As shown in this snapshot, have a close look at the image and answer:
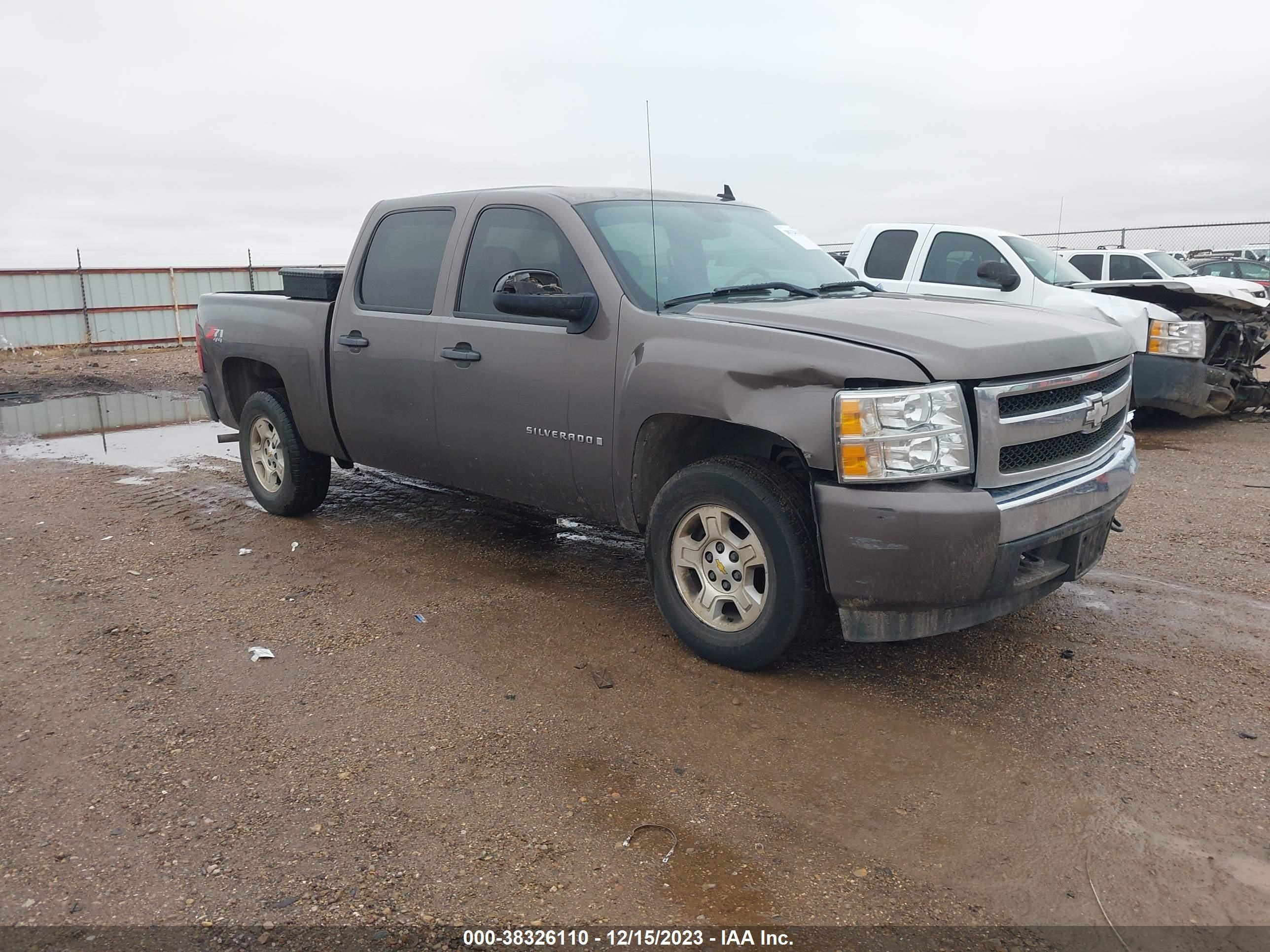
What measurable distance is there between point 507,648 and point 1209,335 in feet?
28.0

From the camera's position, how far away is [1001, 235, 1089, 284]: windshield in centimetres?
938

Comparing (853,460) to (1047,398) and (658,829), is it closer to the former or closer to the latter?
(1047,398)

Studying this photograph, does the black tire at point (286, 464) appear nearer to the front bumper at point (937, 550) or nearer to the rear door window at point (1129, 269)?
the front bumper at point (937, 550)

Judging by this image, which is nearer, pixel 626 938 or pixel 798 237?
pixel 626 938

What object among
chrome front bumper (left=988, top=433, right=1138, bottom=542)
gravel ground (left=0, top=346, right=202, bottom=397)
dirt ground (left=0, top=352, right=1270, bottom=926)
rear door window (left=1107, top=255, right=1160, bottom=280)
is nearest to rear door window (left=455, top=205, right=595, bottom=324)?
dirt ground (left=0, top=352, right=1270, bottom=926)

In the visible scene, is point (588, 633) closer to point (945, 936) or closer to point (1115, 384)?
point (945, 936)

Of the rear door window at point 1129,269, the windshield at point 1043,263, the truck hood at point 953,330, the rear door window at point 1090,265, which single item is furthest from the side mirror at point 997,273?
the rear door window at point 1090,265

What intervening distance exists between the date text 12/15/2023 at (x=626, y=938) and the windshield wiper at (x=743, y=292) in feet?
8.27

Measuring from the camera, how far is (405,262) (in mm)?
5273

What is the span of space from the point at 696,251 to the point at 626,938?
309cm

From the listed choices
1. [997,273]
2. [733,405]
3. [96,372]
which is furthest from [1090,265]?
[96,372]

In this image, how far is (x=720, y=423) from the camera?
3982mm

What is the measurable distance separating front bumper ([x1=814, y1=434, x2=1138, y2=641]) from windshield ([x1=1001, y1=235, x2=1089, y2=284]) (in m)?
6.49

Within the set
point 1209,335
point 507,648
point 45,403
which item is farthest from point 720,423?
point 45,403
